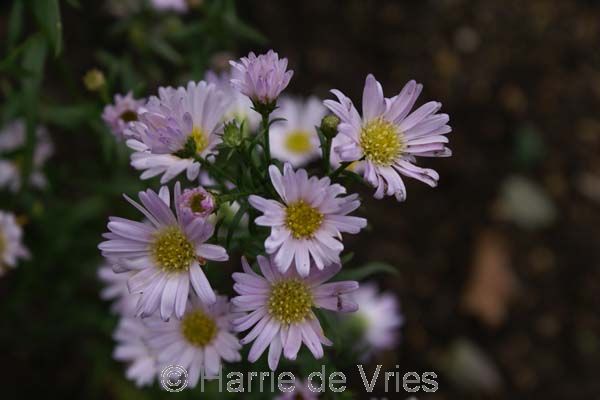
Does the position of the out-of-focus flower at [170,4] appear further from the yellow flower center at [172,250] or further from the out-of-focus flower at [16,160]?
the yellow flower center at [172,250]

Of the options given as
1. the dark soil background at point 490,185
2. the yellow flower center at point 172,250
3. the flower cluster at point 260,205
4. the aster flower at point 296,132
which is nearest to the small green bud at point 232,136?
the flower cluster at point 260,205

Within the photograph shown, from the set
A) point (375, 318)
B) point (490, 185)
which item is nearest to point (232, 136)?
point (375, 318)

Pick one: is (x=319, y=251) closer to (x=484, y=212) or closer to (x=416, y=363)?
(x=416, y=363)

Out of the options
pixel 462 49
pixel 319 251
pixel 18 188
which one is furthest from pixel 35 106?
pixel 462 49

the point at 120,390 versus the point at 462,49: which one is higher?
the point at 462,49

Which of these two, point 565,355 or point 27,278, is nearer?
point 27,278

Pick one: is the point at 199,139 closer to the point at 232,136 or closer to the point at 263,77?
the point at 232,136
